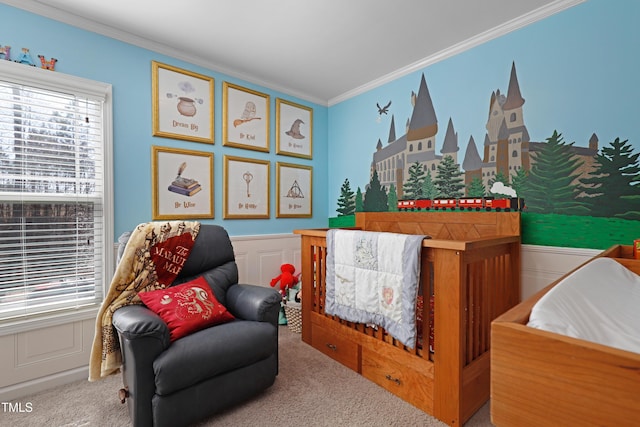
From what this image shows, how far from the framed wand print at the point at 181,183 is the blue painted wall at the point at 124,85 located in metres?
0.05

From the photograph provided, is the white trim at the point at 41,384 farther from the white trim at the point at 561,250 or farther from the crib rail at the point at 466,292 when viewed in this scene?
the white trim at the point at 561,250

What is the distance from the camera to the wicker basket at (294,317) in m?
2.79

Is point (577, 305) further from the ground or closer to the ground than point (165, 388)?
further from the ground

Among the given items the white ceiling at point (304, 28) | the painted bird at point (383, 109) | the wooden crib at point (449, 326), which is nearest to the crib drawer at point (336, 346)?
the wooden crib at point (449, 326)

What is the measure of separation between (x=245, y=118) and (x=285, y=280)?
1659mm

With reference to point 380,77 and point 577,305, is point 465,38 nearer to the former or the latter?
point 380,77

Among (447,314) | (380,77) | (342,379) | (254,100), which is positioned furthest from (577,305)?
(254,100)

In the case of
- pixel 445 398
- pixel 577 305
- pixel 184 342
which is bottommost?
pixel 445 398

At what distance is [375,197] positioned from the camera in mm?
3180

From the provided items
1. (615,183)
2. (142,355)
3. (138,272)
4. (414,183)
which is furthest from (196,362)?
(615,183)

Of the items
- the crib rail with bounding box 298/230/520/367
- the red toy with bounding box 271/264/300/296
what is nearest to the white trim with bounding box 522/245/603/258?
the crib rail with bounding box 298/230/520/367

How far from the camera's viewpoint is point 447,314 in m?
1.61

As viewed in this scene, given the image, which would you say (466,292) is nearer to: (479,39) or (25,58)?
(479,39)

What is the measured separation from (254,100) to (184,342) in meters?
2.36
